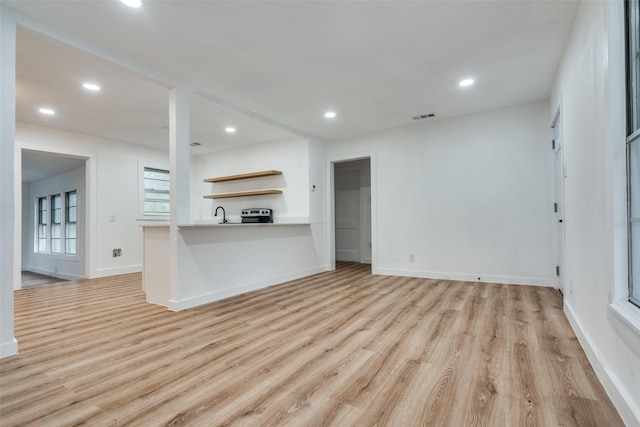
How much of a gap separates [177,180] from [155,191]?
371 cm

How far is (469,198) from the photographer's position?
14.6 ft

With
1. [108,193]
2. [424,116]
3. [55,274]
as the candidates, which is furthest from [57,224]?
[424,116]

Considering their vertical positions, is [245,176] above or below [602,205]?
above

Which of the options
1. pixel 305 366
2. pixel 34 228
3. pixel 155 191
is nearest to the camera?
pixel 305 366

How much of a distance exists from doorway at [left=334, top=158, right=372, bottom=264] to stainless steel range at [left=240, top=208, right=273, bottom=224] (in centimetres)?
218

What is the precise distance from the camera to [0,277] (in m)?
2.03

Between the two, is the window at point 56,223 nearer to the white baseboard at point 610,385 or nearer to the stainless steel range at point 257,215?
the stainless steel range at point 257,215

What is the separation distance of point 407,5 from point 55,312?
441cm

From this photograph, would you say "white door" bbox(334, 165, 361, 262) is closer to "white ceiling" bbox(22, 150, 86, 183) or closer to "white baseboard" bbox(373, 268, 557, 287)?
"white baseboard" bbox(373, 268, 557, 287)

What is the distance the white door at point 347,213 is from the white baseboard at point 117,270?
4.24 m

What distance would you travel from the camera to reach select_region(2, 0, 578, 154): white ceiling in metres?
2.24

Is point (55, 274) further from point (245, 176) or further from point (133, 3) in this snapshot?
point (133, 3)

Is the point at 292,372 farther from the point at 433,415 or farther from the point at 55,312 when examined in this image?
the point at 55,312

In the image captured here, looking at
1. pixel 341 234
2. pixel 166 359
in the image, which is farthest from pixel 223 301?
pixel 341 234
